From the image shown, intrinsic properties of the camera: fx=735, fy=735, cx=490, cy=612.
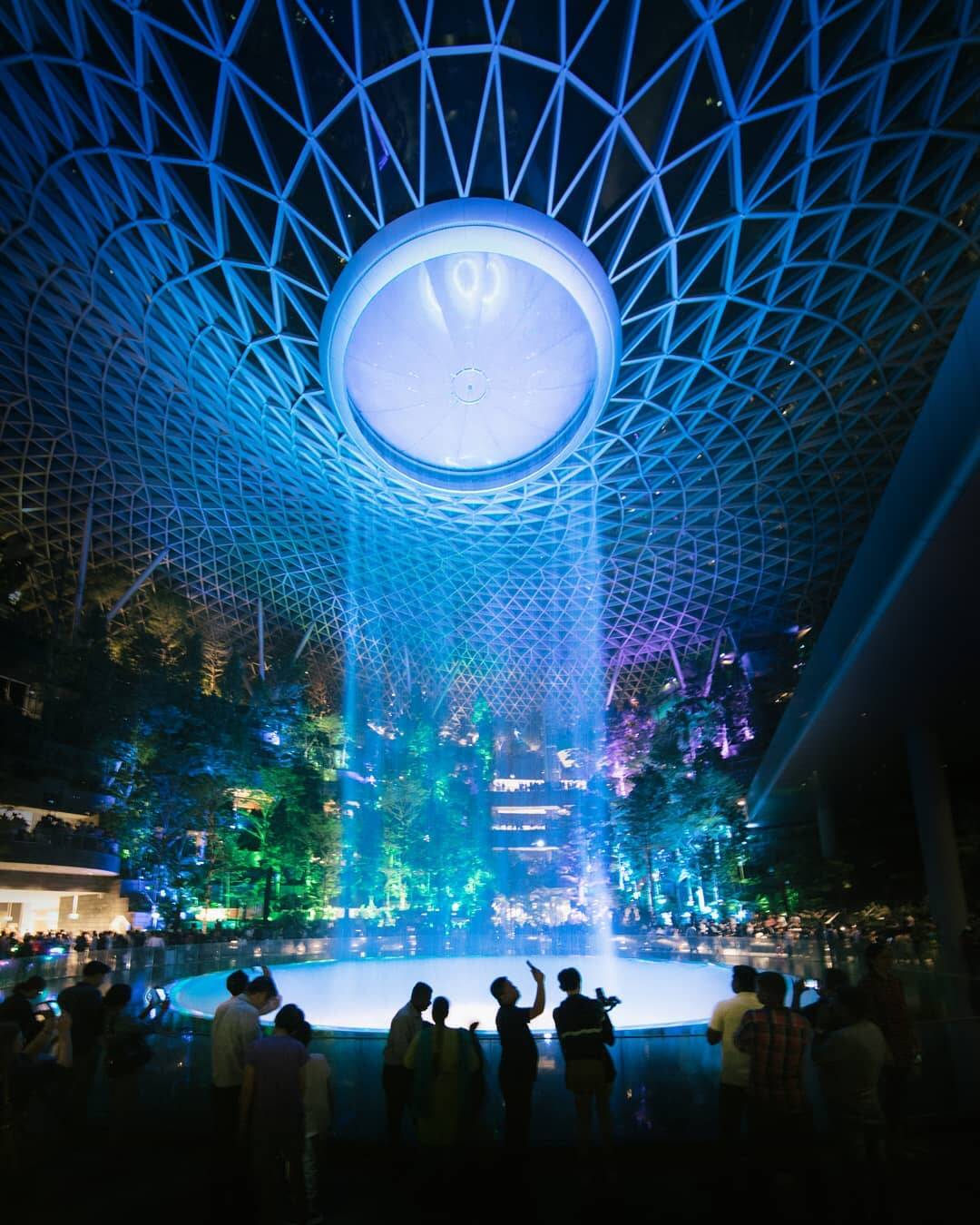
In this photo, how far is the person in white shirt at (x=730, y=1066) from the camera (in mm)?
6672

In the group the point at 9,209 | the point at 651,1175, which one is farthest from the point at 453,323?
the point at 651,1175

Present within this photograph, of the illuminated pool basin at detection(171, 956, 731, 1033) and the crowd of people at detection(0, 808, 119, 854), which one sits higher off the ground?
the crowd of people at detection(0, 808, 119, 854)

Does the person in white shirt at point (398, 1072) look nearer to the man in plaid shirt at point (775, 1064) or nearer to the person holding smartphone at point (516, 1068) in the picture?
the person holding smartphone at point (516, 1068)

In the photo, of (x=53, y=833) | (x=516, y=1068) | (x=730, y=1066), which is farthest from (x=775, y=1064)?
(x=53, y=833)

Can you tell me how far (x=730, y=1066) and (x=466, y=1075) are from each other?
8.08 feet

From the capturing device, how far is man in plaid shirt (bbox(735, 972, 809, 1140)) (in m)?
5.34

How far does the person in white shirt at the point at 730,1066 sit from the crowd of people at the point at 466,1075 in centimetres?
2

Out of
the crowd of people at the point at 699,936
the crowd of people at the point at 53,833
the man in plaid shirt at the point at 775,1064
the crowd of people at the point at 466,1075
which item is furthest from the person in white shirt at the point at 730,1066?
the crowd of people at the point at 53,833

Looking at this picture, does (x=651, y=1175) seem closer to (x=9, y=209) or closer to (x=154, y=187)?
(x=154, y=187)

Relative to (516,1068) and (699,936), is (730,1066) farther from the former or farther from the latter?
(699,936)

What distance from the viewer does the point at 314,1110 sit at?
6.27m

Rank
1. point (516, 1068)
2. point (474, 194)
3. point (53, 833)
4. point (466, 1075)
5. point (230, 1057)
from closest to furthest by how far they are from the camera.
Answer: point (466, 1075) < point (516, 1068) < point (230, 1057) < point (474, 194) < point (53, 833)

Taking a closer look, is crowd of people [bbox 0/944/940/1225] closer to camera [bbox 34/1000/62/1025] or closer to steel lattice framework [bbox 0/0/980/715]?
camera [bbox 34/1000/62/1025]

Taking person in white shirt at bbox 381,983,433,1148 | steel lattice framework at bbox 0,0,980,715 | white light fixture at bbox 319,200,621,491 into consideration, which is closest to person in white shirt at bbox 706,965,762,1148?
person in white shirt at bbox 381,983,433,1148
